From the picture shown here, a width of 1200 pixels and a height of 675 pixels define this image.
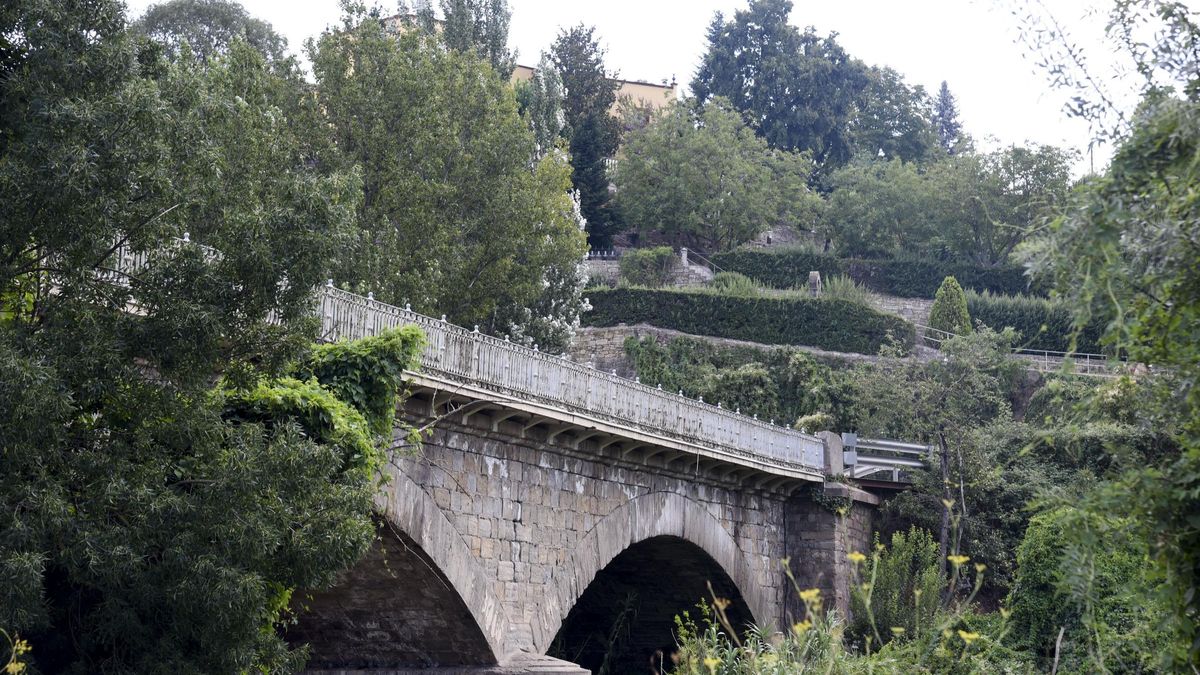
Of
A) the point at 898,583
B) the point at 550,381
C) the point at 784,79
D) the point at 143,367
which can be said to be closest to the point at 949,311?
the point at 898,583

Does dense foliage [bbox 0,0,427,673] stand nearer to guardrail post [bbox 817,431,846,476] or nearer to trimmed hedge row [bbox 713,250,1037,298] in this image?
guardrail post [bbox 817,431,846,476]

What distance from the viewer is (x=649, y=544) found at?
22.6m

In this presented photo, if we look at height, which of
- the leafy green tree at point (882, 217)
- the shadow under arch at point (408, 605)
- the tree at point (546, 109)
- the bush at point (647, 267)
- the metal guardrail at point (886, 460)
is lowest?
the shadow under arch at point (408, 605)

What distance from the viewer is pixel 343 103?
1042 inches

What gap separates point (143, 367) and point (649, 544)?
1273 centimetres

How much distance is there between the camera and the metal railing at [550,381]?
14.5 meters

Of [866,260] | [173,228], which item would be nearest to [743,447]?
[173,228]

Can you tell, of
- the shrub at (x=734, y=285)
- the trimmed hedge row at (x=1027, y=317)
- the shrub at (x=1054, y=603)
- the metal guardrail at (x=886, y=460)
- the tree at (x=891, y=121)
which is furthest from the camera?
the tree at (x=891, y=121)

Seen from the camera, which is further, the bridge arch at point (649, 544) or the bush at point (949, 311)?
the bush at point (949, 311)

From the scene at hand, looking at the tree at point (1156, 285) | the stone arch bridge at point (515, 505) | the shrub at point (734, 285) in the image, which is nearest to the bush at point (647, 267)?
the shrub at point (734, 285)

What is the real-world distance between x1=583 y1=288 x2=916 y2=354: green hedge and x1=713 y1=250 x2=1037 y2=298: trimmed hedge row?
26.5 feet

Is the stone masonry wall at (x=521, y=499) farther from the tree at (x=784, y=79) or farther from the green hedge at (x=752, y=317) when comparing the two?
the tree at (x=784, y=79)

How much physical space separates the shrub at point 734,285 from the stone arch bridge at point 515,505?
1798cm

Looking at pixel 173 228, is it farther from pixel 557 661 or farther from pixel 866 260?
pixel 866 260
